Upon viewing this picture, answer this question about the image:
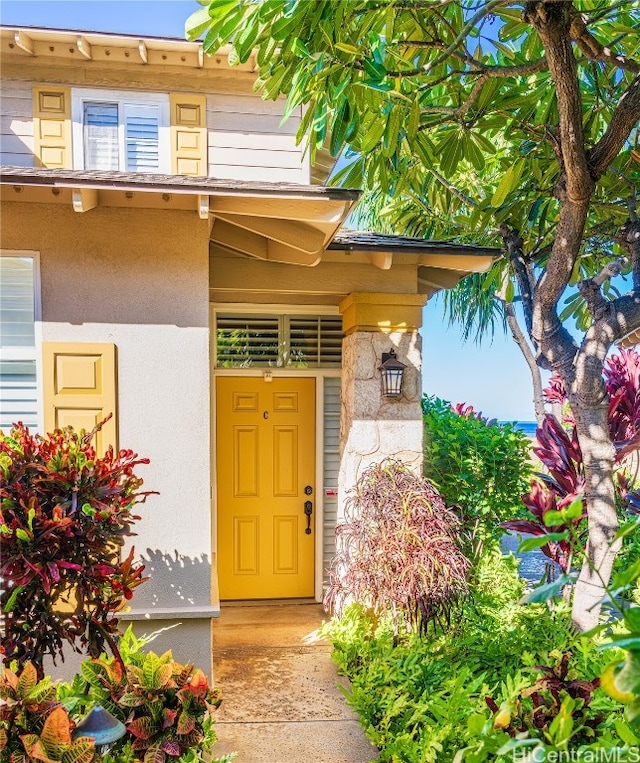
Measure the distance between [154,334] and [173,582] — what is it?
5.27ft

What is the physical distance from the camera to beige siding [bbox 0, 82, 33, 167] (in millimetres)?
5234

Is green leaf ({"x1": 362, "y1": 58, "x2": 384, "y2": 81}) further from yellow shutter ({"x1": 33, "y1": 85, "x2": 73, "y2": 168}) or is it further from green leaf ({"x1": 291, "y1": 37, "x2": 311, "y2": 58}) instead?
yellow shutter ({"x1": 33, "y1": 85, "x2": 73, "y2": 168})

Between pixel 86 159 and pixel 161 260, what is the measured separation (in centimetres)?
236

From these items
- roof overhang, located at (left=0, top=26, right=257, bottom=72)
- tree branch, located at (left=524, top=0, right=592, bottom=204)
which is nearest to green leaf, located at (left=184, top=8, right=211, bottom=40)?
tree branch, located at (left=524, top=0, right=592, bottom=204)

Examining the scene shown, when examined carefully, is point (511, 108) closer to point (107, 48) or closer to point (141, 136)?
point (141, 136)

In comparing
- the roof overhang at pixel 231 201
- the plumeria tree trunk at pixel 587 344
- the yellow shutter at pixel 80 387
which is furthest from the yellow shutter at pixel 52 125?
the plumeria tree trunk at pixel 587 344

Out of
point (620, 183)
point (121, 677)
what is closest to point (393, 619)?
point (121, 677)

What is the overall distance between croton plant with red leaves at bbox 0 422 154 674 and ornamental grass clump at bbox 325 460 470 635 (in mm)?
1837

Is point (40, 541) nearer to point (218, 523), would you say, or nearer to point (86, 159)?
point (218, 523)

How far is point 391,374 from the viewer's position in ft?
15.9

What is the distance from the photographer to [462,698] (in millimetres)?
3053

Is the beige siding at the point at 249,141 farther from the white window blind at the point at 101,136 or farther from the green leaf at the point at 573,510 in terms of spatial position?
the green leaf at the point at 573,510

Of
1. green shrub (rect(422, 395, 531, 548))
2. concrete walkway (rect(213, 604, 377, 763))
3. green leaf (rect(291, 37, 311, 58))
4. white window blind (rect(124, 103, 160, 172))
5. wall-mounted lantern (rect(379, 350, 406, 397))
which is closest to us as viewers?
green leaf (rect(291, 37, 311, 58))

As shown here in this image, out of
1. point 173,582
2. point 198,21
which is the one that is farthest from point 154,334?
point 198,21
